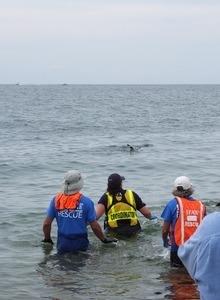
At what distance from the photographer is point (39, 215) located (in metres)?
13.8

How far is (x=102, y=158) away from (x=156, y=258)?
15.0 m

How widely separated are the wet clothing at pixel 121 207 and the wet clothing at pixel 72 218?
943 millimetres

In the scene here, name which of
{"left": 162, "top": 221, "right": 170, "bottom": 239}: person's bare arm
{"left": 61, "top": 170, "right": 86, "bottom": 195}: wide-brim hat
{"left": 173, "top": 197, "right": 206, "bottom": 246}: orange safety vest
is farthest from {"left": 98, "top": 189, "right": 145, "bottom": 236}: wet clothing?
{"left": 173, "top": 197, "right": 206, "bottom": 246}: orange safety vest

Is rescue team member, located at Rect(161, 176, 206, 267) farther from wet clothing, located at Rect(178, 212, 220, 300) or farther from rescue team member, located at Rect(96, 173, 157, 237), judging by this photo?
wet clothing, located at Rect(178, 212, 220, 300)

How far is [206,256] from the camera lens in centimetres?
256

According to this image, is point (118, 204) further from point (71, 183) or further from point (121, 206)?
point (71, 183)

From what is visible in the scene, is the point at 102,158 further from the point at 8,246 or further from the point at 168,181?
the point at 8,246

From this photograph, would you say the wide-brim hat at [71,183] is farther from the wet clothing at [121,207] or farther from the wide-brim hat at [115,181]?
the wet clothing at [121,207]

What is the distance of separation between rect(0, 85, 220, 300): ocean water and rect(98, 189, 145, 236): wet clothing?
0.41 metres

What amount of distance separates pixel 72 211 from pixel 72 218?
13 centimetres

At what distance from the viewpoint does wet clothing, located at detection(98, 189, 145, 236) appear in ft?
32.6

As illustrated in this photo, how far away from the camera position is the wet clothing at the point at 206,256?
2.52 meters

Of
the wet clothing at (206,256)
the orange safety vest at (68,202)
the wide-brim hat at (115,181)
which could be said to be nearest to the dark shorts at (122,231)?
the wide-brim hat at (115,181)

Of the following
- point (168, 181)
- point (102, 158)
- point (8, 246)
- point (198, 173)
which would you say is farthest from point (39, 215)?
point (102, 158)
